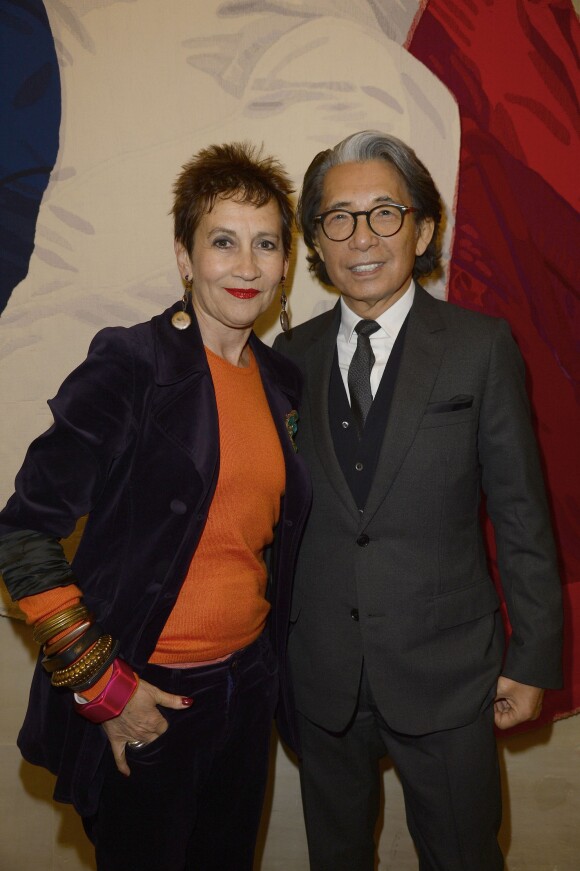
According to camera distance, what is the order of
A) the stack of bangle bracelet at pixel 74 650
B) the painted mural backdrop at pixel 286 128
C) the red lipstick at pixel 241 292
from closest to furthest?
the stack of bangle bracelet at pixel 74 650, the red lipstick at pixel 241 292, the painted mural backdrop at pixel 286 128

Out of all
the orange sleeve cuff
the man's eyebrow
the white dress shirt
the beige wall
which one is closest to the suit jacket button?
the orange sleeve cuff

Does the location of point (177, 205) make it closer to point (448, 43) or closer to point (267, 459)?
point (267, 459)

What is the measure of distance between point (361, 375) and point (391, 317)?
163 mm

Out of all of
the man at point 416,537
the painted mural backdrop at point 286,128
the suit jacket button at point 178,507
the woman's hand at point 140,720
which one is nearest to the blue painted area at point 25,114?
the painted mural backdrop at point 286,128

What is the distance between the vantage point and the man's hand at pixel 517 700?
157 centimetres

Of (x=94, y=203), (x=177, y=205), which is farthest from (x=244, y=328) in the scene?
(x=94, y=203)

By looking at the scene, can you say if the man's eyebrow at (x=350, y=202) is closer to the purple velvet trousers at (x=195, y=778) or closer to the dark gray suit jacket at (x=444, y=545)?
the dark gray suit jacket at (x=444, y=545)

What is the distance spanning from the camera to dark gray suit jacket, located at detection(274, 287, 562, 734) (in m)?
1.54

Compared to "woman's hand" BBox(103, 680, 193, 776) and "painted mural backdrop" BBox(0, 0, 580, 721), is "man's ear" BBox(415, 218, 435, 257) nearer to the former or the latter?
"painted mural backdrop" BBox(0, 0, 580, 721)

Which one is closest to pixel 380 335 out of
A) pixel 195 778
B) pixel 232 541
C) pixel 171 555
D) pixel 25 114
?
pixel 232 541

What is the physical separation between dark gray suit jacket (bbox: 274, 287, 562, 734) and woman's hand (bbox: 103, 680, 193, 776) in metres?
0.43

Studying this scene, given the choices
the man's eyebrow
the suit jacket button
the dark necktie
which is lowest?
the suit jacket button

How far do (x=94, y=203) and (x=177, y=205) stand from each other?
632mm

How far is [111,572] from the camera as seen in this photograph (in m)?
1.39
